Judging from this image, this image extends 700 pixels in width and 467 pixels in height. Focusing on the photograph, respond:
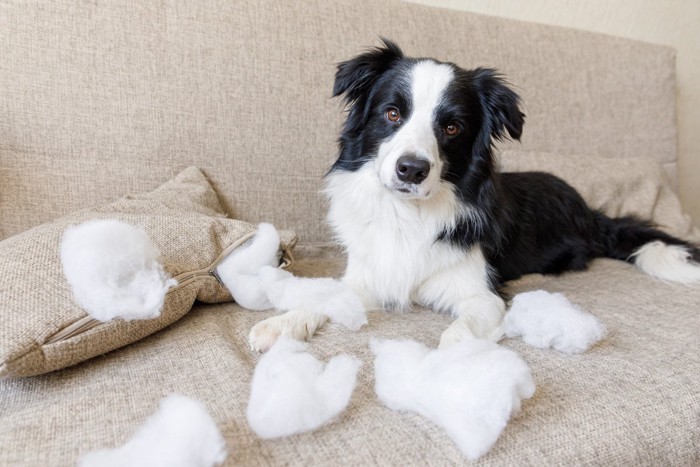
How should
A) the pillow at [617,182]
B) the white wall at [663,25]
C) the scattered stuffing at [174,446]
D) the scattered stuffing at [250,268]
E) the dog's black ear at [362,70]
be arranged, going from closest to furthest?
the scattered stuffing at [174,446]
the scattered stuffing at [250,268]
the dog's black ear at [362,70]
the pillow at [617,182]
the white wall at [663,25]

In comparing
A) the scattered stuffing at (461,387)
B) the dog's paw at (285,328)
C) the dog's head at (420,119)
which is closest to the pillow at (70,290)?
the dog's paw at (285,328)

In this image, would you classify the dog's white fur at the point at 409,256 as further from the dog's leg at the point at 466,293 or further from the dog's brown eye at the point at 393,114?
the dog's brown eye at the point at 393,114

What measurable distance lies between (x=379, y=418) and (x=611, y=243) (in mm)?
1719

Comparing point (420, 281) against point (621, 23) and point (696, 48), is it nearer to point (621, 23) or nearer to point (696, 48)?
point (621, 23)

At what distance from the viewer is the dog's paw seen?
4.02ft

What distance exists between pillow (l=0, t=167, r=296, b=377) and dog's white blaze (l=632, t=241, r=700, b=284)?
1.43 metres

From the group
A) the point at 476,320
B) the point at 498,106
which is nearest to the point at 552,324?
the point at 476,320

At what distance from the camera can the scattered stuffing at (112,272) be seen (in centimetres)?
106

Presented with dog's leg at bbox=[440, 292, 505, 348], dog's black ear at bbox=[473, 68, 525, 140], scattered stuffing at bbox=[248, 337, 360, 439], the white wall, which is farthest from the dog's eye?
the white wall

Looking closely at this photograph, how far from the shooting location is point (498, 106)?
158 cm

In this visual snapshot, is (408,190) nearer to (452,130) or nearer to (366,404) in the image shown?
(452,130)

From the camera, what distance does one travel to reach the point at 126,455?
75 centimetres

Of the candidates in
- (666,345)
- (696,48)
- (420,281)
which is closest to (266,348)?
(420,281)

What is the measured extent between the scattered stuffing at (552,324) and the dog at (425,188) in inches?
3.5
